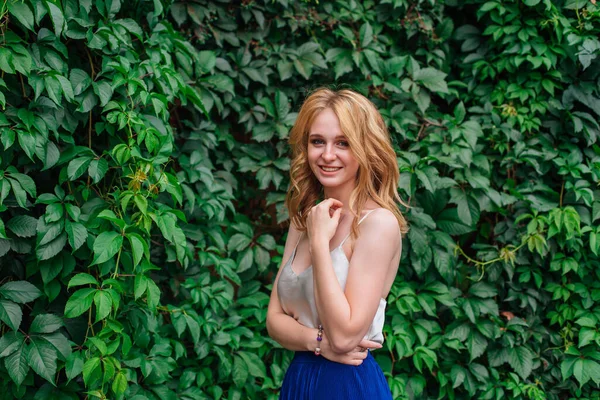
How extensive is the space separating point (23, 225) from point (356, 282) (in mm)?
1240

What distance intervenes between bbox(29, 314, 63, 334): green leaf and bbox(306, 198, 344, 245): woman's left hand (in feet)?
3.43

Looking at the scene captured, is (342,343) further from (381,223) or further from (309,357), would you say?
(381,223)

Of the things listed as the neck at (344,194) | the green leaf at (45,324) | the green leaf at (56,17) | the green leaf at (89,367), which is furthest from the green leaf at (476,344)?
the green leaf at (56,17)

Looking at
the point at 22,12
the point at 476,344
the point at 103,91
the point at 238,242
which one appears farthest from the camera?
the point at 476,344

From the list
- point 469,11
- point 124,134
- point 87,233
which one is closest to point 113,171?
point 124,134

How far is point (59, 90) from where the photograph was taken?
6.77 ft

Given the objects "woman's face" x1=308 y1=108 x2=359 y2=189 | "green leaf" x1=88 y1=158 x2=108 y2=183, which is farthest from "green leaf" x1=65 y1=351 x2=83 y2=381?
"woman's face" x1=308 y1=108 x2=359 y2=189

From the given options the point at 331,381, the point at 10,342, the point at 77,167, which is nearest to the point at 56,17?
the point at 77,167

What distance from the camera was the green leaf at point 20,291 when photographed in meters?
2.06

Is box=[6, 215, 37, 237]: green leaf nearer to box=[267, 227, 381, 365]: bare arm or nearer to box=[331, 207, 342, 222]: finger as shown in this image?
box=[267, 227, 381, 365]: bare arm

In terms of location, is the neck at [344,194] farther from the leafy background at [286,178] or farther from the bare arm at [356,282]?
the leafy background at [286,178]

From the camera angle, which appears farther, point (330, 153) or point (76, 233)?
point (76, 233)

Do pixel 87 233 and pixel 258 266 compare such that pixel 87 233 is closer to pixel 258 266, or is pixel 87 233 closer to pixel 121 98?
pixel 121 98

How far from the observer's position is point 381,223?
1.72m
